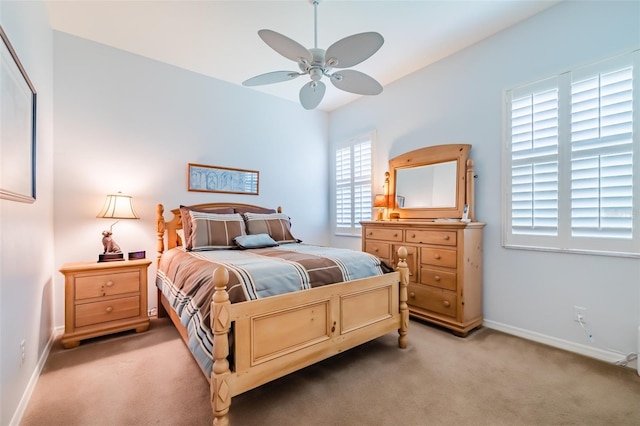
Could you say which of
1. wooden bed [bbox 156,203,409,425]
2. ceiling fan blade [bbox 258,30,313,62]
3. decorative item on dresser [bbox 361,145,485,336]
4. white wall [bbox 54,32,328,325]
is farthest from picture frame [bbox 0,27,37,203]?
decorative item on dresser [bbox 361,145,485,336]

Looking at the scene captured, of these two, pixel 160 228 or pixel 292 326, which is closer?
pixel 292 326

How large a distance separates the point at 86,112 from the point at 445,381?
3977mm

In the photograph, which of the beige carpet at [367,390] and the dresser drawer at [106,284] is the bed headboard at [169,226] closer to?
the dresser drawer at [106,284]

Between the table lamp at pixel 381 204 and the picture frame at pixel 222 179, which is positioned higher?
the picture frame at pixel 222 179

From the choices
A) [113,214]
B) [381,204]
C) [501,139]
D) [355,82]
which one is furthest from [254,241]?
[501,139]

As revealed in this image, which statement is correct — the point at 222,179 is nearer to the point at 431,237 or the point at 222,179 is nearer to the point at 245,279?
the point at 245,279

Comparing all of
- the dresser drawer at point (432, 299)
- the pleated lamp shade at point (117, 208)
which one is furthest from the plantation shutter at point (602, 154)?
the pleated lamp shade at point (117, 208)

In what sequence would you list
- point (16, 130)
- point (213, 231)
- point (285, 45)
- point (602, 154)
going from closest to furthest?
point (16, 130), point (285, 45), point (602, 154), point (213, 231)

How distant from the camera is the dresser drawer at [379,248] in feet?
10.6

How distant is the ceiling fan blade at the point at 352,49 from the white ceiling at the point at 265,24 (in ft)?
2.54

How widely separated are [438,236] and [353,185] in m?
1.90

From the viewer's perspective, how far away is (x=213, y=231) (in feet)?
9.59

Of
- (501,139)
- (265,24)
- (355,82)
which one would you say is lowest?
(501,139)

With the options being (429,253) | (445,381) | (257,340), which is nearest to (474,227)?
(429,253)
